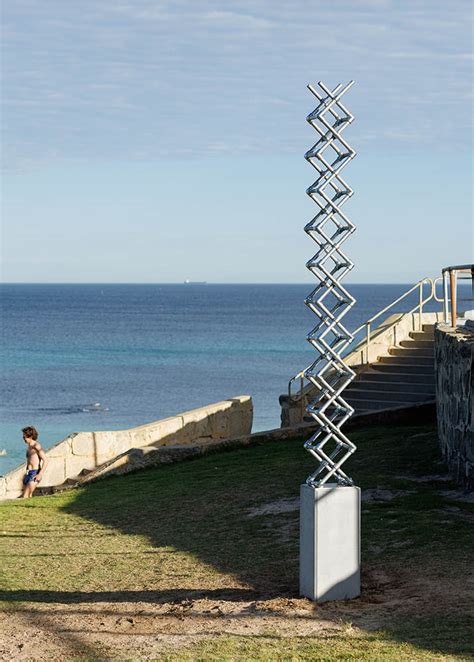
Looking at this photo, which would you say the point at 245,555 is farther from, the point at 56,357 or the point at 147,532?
the point at 56,357

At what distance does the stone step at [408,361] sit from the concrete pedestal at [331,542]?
13.6m

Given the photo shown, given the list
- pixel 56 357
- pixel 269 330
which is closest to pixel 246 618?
pixel 56 357

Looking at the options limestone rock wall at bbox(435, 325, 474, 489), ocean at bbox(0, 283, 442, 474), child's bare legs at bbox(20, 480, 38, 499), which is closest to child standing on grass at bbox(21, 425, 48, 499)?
child's bare legs at bbox(20, 480, 38, 499)

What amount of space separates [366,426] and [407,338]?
5.42 m

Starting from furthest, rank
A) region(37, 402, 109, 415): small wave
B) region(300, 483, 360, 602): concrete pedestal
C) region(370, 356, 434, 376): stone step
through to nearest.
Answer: region(37, 402, 109, 415): small wave < region(370, 356, 434, 376): stone step < region(300, 483, 360, 602): concrete pedestal

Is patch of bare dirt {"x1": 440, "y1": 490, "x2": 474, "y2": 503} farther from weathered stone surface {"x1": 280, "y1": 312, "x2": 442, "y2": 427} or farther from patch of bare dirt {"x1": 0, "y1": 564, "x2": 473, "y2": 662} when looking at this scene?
weathered stone surface {"x1": 280, "y1": 312, "x2": 442, "y2": 427}

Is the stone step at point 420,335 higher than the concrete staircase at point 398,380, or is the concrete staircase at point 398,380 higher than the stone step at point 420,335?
the stone step at point 420,335

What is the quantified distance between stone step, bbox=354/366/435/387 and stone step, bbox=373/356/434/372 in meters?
0.29

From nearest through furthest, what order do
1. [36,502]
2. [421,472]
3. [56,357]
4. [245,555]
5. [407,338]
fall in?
[245,555] → [421,472] → [36,502] → [407,338] → [56,357]

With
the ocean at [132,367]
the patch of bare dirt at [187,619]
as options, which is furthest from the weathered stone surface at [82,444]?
the ocean at [132,367]

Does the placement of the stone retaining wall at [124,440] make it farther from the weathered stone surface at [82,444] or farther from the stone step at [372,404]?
→ the stone step at [372,404]

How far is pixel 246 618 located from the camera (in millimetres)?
7824

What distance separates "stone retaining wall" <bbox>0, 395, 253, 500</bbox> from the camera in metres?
17.6

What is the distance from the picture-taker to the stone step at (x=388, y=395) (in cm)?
2014
